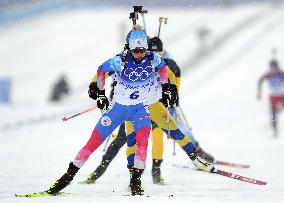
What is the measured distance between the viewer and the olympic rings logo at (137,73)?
5946mm

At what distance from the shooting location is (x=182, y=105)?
19875 mm

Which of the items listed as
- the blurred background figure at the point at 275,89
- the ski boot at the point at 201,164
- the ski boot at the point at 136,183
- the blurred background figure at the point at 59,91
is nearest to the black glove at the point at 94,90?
the ski boot at the point at 136,183

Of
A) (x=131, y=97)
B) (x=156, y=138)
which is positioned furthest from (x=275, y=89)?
(x=131, y=97)

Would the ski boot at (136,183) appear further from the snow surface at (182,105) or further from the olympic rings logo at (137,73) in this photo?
the olympic rings logo at (137,73)

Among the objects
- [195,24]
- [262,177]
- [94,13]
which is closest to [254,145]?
[262,177]

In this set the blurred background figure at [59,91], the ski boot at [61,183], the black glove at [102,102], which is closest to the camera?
the ski boot at [61,183]

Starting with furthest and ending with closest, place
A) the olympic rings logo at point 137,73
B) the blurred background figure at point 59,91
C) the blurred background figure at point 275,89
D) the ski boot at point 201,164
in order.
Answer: the blurred background figure at point 59,91, the blurred background figure at point 275,89, the ski boot at point 201,164, the olympic rings logo at point 137,73

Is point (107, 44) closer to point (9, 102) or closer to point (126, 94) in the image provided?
point (9, 102)

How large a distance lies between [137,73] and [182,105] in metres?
14.0

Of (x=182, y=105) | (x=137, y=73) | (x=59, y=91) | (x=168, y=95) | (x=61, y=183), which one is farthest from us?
(x=59, y=91)

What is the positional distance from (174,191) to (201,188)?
1.26ft

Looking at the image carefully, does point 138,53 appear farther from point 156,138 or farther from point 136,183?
point 156,138

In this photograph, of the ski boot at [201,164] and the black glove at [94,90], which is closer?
the black glove at [94,90]

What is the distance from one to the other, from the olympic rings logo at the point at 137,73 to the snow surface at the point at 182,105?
4.32 feet
